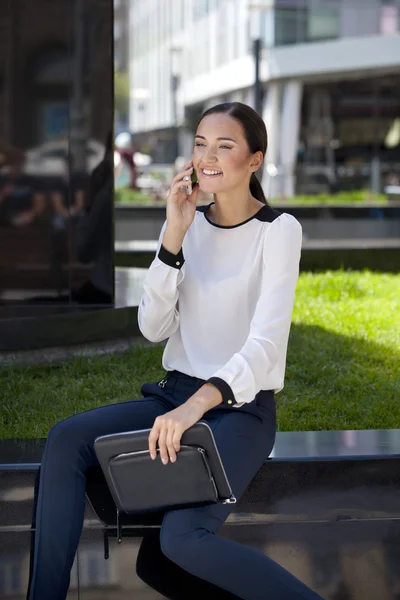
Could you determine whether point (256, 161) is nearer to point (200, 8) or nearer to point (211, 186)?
point (211, 186)

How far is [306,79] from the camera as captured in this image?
3606 cm

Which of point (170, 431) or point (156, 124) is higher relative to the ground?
point (170, 431)

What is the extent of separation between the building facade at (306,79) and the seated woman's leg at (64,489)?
2291 cm

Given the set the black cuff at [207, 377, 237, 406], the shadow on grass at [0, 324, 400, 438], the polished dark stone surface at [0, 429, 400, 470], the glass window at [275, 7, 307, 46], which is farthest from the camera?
the glass window at [275, 7, 307, 46]

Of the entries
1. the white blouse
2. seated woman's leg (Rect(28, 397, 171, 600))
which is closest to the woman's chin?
the white blouse

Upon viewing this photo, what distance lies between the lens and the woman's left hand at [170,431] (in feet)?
10.0

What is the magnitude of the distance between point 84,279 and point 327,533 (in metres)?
3.80

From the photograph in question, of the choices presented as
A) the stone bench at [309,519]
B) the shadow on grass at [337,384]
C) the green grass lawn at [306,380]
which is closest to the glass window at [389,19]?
the green grass lawn at [306,380]

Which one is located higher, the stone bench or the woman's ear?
the woman's ear

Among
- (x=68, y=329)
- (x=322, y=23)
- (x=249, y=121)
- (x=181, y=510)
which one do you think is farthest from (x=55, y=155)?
(x=322, y=23)

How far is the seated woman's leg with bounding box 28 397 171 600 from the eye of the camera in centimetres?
309

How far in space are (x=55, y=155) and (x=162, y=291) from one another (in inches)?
150

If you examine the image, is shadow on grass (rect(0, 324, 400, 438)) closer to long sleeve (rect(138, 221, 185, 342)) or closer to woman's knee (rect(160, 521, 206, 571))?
long sleeve (rect(138, 221, 185, 342))

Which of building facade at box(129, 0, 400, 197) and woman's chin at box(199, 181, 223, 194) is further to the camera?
building facade at box(129, 0, 400, 197)
